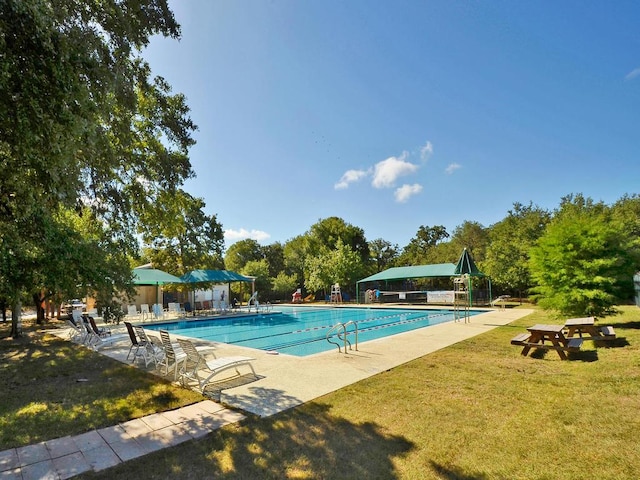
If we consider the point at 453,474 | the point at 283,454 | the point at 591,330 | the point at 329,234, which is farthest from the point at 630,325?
the point at 329,234

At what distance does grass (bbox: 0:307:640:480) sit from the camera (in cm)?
314

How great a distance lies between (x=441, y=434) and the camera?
3.82 m

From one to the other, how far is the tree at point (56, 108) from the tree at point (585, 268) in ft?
40.2

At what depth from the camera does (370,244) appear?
50562 mm

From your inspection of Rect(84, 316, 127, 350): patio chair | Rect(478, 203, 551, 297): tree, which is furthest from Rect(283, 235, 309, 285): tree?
Rect(84, 316, 127, 350): patio chair

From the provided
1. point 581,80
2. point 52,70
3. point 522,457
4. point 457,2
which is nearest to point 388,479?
point 522,457

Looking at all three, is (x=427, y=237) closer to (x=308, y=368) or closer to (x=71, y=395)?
(x=308, y=368)

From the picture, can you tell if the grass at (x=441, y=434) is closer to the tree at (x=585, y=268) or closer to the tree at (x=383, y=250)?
the tree at (x=585, y=268)

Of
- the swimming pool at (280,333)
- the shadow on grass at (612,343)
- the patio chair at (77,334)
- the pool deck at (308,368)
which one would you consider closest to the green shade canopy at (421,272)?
the swimming pool at (280,333)

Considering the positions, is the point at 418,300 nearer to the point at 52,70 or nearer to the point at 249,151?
the point at 249,151

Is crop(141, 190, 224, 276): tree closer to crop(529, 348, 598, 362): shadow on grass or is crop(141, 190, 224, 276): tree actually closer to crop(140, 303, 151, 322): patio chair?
crop(140, 303, 151, 322): patio chair

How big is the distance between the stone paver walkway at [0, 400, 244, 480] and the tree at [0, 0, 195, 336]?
2.67m

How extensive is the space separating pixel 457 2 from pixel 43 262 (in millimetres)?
12683

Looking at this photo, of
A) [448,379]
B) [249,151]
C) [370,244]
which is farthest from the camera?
[370,244]
